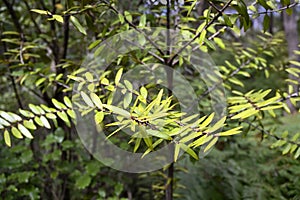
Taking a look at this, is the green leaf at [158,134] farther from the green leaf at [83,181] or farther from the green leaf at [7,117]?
the green leaf at [83,181]

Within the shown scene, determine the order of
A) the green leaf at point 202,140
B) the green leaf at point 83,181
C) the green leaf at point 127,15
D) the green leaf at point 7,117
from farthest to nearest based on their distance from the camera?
the green leaf at point 83,181
the green leaf at point 127,15
the green leaf at point 7,117
the green leaf at point 202,140

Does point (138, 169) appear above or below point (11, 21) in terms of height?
below

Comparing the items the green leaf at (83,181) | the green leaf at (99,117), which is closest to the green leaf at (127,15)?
the green leaf at (99,117)

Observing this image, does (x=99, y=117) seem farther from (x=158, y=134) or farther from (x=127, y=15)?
(x=127, y=15)

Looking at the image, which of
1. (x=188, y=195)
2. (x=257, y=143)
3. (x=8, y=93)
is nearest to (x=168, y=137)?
(x=188, y=195)

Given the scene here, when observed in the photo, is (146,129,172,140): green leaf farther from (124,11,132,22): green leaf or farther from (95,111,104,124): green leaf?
(124,11,132,22): green leaf

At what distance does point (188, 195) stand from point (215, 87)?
0.54 metres

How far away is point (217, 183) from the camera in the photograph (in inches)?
56.6

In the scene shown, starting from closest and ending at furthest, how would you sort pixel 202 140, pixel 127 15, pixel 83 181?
pixel 202 140 < pixel 127 15 < pixel 83 181

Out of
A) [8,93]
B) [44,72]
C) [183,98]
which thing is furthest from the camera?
[8,93]

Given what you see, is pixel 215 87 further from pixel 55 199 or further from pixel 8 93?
pixel 8 93

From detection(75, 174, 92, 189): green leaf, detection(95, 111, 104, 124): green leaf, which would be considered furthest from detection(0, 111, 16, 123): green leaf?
detection(75, 174, 92, 189): green leaf

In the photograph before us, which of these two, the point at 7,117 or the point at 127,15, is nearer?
the point at 7,117

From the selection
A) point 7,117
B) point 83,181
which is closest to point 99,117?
point 7,117
